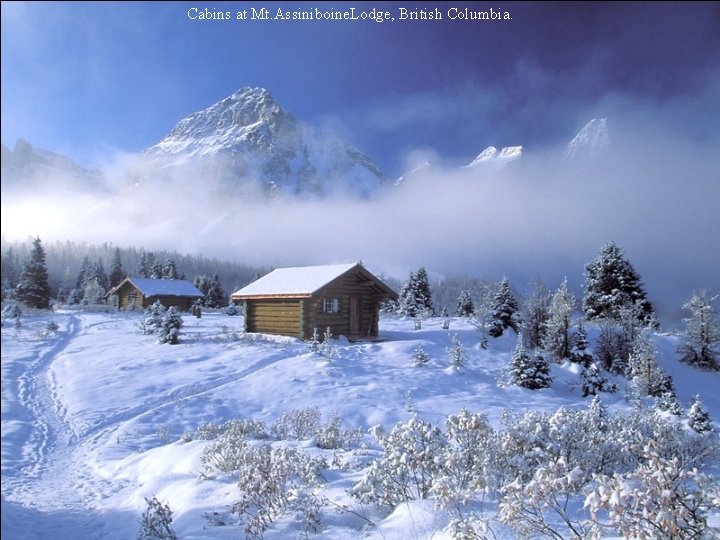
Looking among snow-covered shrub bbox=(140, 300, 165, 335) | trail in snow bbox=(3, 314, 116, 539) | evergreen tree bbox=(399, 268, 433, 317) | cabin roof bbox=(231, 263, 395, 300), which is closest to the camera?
trail in snow bbox=(3, 314, 116, 539)

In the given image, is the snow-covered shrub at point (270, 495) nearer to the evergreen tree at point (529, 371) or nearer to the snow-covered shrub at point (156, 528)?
the snow-covered shrub at point (156, 528)

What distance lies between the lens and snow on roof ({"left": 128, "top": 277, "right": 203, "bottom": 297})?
147 ft

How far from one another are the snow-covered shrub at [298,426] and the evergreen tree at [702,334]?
21.8 metres

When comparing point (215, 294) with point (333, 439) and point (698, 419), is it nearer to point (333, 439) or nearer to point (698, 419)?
point (333, 439)

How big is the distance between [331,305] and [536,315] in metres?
11.1

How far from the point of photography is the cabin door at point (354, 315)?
24391 millimetres

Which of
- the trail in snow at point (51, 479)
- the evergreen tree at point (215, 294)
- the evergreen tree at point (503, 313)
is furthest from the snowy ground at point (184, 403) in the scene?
the evergreen tree at point (215, 294)

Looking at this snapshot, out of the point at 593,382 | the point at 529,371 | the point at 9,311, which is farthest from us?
the point at 593,382

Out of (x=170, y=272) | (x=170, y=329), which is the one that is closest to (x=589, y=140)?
(x=170, y=329)

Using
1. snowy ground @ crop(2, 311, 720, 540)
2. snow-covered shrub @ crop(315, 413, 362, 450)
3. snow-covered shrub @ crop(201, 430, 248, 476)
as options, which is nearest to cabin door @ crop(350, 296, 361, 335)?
snowy ground @ crop(2, 311, 720, 540)

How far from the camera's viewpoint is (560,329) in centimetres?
2181

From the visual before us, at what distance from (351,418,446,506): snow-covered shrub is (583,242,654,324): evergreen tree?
2681 centimetres

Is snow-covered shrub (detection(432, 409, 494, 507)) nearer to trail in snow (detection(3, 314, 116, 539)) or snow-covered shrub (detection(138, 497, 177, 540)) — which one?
snow-covered shrub (detection(138, 497, 177, 540))

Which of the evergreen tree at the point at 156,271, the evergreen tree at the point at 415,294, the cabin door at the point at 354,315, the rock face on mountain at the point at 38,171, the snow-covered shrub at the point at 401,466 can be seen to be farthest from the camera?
the evergreen tree at the point at 156,271
